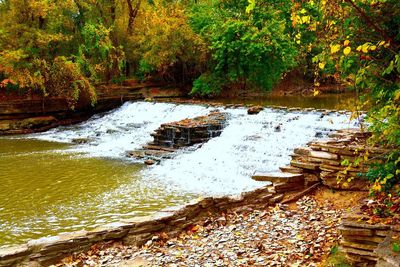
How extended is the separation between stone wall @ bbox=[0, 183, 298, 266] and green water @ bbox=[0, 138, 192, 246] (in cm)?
141

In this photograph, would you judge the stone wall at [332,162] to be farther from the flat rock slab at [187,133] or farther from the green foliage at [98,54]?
the green foliage at [98,54]

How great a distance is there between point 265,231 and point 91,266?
8.63 feet

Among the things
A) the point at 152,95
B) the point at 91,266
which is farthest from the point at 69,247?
the point at 152,95

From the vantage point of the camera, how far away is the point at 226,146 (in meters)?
13.3

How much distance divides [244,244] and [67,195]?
5.40 m

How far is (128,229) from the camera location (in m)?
6.46

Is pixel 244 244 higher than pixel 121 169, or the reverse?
pixel 244 244

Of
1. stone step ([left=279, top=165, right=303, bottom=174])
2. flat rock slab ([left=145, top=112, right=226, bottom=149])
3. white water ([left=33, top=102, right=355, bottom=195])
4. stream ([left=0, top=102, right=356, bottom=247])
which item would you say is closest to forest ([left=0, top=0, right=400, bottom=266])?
white water ([left=33, top=102, right=355, bottom=195])

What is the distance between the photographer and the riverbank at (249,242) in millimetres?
5305

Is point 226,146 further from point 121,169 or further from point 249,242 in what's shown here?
point 249,242

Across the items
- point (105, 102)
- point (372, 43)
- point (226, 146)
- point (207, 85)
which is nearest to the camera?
point (372, 43)

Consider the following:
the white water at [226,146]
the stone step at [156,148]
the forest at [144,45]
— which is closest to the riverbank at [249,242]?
the white water at [226,146]

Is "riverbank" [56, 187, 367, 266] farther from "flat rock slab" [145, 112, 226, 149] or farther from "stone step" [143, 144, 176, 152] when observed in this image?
"flat rock slab" [145, 112, 226, 149]

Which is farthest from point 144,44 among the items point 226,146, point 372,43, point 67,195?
point 372,43
